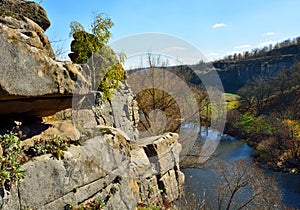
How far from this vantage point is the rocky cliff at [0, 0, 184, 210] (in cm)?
318

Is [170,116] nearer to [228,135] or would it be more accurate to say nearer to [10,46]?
[10,46]

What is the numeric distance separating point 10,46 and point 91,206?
2.79 meters

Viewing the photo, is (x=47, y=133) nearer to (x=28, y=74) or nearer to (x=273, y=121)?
(x=28, y=74)

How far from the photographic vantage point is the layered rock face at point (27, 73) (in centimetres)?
Result: 309

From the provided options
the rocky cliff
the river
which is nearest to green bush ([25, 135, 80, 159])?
the rocky cliff

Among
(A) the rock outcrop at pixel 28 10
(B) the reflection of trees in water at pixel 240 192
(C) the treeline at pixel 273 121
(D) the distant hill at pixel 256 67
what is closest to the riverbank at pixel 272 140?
(C) the treeline at pixel 273 121

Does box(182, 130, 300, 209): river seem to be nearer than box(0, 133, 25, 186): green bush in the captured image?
No

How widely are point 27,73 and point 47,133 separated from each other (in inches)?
52.1

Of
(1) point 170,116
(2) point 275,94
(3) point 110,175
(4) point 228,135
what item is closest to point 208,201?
(1) point 170,116

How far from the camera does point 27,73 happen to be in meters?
3.32

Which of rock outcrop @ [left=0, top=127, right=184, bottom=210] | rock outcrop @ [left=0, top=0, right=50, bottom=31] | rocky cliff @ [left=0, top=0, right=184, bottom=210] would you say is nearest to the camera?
rocky cliff @ [left=0, top=0, right=184, bottom=210]

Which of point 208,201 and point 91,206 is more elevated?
point 91,206

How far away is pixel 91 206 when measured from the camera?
4086 mm

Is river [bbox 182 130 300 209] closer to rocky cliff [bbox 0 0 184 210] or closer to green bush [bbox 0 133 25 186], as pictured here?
rocky cliff [bbox 0 0 184 210]
